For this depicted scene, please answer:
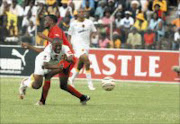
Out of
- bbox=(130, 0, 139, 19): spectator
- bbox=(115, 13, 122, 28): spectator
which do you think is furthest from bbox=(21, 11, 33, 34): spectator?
bbox=(130, 0, 139, 19): spectator

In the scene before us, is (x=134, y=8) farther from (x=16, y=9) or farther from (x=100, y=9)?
(x=16, y=9)

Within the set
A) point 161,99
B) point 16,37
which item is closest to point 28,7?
point 16,37

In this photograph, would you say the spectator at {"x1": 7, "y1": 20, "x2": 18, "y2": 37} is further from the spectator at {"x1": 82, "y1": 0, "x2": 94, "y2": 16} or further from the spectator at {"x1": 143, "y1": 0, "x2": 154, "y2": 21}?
the spectator at {"x1": 143, "y1": 0, "x2": 154, "y2": 21}

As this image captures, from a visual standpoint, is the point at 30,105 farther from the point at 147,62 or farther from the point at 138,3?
the point at 138,3

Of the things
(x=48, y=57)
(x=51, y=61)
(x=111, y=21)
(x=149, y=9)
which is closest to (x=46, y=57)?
(x=48, y=57)

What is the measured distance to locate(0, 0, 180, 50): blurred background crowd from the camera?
25.2m

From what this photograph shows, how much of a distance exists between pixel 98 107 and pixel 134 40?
9687mm

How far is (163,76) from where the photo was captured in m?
25.4

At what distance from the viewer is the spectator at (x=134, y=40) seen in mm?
25125

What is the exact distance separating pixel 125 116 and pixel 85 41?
8173mm

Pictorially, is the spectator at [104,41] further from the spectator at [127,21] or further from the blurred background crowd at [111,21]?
the spectator at [127,21]

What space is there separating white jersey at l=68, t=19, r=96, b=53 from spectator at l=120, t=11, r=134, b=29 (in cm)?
403

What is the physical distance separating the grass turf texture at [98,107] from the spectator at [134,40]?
2.97 metres

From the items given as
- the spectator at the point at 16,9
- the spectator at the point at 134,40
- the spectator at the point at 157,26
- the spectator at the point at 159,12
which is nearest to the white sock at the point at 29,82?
the spectator at the point at 134,40
